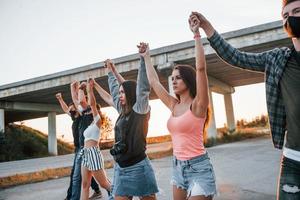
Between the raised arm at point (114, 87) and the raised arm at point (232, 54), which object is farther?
the raised arm at point (114, 87)

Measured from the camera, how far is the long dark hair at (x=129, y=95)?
3734 millimetres

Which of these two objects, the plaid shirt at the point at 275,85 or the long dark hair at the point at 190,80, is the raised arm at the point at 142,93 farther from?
the plaid shirt at the point at 275,85

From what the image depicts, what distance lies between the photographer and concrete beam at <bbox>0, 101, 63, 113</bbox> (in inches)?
963

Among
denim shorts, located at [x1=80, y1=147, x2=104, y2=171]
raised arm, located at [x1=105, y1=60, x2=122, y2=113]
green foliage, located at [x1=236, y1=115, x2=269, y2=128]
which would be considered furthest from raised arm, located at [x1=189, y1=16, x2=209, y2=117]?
green foliage, located at [x1=236, y1=115, x2=269, y2=128]

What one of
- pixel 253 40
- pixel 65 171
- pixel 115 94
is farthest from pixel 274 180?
pixel 253 40

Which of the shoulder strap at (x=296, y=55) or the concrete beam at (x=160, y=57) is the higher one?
the concrete beam at (x=160, y=57)

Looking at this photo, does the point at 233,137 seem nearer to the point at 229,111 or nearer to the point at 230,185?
the point at 229,111

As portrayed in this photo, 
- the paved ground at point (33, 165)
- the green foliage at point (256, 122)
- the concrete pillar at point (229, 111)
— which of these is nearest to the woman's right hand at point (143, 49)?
the paved ground at point (33, 165)

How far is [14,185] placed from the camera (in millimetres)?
10078

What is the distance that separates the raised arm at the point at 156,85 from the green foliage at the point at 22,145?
21.9 m

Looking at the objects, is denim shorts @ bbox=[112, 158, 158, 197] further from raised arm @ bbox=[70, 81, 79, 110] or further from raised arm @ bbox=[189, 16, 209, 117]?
raised arm @ bbox=[70, 81, 79, 110]

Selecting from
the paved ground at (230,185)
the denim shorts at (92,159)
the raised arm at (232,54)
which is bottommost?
the paved ground at (230,185)

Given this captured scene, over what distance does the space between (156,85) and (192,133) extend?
739mm

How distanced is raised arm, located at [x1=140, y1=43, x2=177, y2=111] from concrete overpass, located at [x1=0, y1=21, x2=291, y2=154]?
40.6 ft
